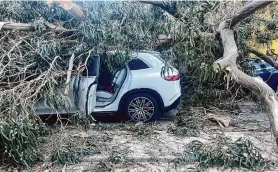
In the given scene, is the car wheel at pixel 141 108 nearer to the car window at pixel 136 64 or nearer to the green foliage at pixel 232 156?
the car window at pixel 136 64

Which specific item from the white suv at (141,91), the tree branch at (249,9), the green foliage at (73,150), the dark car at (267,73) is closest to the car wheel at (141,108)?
the white suv at (141,91)

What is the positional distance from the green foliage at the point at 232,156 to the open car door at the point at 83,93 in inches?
86.4

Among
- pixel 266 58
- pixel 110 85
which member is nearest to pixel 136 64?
pixel 110 85

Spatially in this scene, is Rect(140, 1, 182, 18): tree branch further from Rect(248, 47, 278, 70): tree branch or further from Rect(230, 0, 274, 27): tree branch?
Rect(248, 47, 278, 70): tree branch

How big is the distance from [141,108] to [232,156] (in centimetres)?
241

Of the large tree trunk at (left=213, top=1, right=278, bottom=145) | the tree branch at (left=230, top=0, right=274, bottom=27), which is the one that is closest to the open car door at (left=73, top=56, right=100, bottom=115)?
the large tree trunk at (left=213, top=1, right=278, bottom=145)

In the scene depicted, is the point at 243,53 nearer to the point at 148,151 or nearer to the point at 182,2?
the point at 182,2

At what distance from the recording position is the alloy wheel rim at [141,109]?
7055 millimetres

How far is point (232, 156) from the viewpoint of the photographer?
5.25 metres

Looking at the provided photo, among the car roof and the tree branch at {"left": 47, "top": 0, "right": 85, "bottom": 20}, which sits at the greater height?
the tree branch at {"left": 47, "top": 0, "right": 85, "bottom": 20}

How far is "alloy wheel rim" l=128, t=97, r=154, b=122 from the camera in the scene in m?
7.05

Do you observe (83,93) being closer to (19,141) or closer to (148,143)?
(148,143)

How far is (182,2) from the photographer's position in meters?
7.26

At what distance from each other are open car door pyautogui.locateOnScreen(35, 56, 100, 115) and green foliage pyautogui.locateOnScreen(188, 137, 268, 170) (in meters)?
2.19
